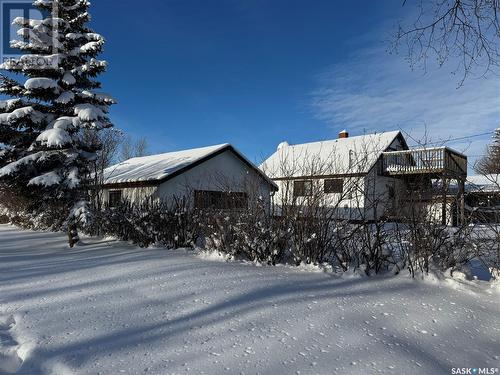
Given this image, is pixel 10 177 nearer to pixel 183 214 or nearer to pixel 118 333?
pixel 183 214

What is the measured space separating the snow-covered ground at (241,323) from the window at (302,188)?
60.8 inches

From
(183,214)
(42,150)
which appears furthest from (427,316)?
(42,150)

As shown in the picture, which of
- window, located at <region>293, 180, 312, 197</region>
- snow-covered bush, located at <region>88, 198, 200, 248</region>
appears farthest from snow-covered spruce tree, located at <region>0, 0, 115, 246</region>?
window, located at <region>293, 180, 312, 197</region>

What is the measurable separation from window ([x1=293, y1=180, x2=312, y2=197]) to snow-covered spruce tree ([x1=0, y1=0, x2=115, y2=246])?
616 centimetres

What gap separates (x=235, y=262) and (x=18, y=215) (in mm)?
14827

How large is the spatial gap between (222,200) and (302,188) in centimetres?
206

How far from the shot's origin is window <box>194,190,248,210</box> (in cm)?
783

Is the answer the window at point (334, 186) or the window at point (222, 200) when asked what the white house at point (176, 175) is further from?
the window at point (334, 186)

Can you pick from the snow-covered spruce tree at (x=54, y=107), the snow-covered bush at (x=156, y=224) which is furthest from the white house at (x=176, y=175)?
the snow-covered spruce tree at (x=54, y=107)

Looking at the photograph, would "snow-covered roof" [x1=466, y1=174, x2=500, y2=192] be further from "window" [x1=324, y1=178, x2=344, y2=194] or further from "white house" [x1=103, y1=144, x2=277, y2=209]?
"white house" [x1=103, y1=144, x2=277, y2=209]

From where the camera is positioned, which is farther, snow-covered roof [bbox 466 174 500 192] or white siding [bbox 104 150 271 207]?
white siding [bbox 104 150 271 207]

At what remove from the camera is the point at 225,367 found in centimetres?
285

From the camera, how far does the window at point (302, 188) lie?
682 cm

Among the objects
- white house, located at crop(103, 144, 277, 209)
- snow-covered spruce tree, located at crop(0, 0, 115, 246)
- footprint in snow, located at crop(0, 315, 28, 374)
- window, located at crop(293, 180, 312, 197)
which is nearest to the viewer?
footprint in snow, located at crop(0, 315, 28, 374)
